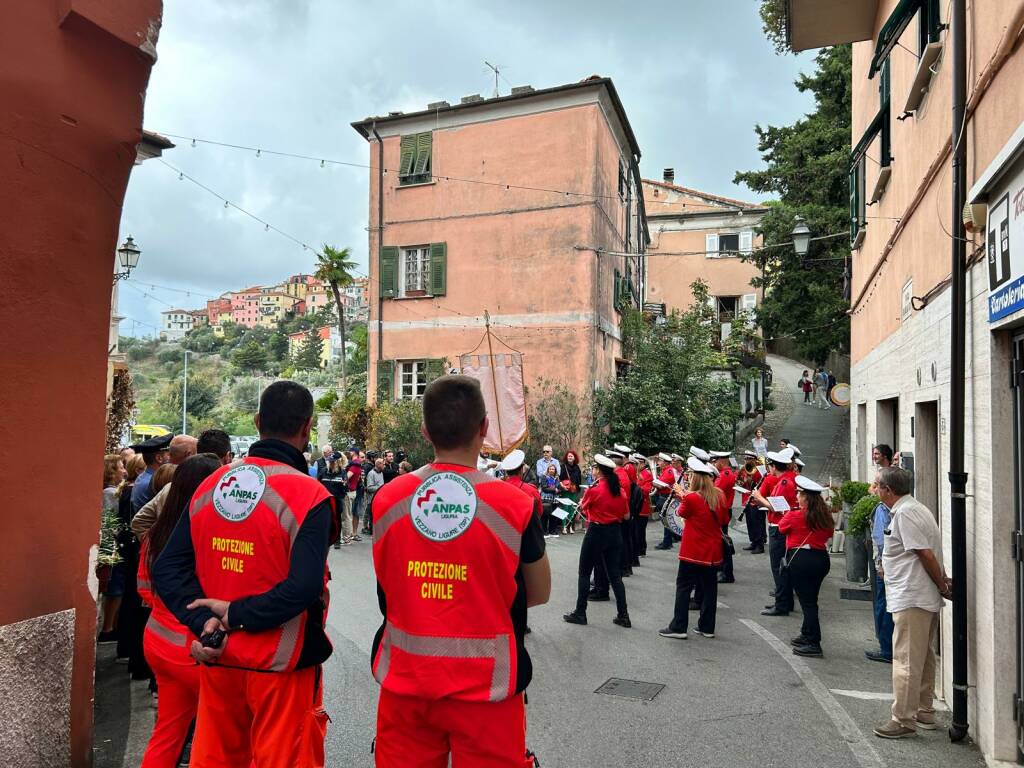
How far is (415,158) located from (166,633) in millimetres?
20891

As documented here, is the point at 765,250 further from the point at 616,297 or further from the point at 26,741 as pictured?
the point at 26,741

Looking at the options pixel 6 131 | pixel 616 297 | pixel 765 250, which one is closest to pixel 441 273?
pixel 616 297

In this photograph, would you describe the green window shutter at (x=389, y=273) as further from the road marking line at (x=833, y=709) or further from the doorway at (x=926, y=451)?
the doorway at (x=926, y=451)

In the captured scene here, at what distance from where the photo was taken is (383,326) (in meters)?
22.9

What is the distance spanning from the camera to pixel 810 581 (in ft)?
24.2

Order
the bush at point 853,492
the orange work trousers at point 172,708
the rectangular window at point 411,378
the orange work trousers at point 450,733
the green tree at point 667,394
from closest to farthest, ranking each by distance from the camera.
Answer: the orange work trousers at point 450,733 → the orange work trousers at point 172,708 → the bush at point 853,492 → the green tree at point 667,394 → the rectangular window at point 411,378

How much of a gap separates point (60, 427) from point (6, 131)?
5.36 ft

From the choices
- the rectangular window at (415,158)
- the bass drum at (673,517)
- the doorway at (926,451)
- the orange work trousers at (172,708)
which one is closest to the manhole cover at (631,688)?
the doorway at (926,451)

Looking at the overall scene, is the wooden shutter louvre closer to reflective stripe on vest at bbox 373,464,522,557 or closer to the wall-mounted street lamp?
the wall-mounted street lamp

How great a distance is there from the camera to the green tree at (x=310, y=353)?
108m

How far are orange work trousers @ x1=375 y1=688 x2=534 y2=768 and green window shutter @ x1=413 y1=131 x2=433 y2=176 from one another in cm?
2147

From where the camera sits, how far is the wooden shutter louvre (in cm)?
2219

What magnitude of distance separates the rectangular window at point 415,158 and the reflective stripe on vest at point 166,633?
2033cm

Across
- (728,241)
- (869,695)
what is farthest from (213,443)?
(728,241)
